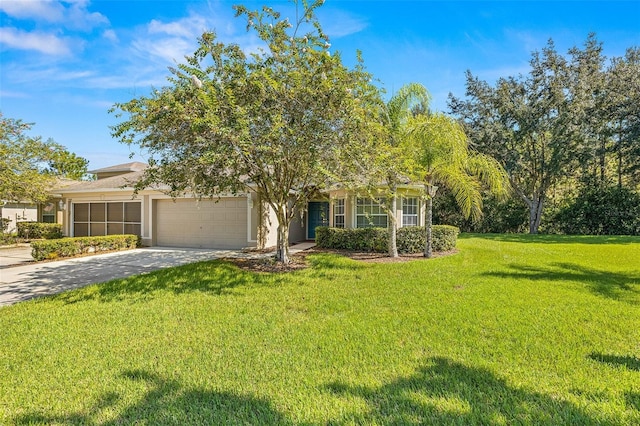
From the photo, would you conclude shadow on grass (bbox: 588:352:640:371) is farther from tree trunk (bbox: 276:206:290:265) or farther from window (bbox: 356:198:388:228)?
window (bbox: 356:198:388:228)

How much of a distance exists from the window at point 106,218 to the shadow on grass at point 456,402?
15.6 metres

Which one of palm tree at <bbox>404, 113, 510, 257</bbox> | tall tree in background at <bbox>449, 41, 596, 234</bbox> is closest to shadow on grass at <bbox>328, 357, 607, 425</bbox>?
palm tree at <bbox>404, 113, 510, 257</bbox>

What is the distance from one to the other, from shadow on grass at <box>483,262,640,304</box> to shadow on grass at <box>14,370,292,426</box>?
709 centimetres

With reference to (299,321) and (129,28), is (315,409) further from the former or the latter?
(129,28)

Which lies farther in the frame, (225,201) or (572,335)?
(225,201)

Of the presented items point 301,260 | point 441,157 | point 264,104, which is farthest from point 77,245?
point 441,157

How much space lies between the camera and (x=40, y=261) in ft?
36.0

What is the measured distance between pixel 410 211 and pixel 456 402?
1117 cm

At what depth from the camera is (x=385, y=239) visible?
1188 centimetres

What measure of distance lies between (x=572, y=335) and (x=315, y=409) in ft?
12.7

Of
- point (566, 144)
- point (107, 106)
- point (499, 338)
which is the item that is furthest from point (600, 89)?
point (107, 106)

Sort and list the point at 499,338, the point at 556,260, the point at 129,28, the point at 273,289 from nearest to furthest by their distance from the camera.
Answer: the point at 499,338 < the point at 273,289 < the point at 129,28 < the point at 556,260

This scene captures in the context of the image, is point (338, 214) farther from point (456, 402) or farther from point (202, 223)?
point (456, 402)

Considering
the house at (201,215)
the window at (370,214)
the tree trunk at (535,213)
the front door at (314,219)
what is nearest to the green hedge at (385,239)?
the house at (201,215)
